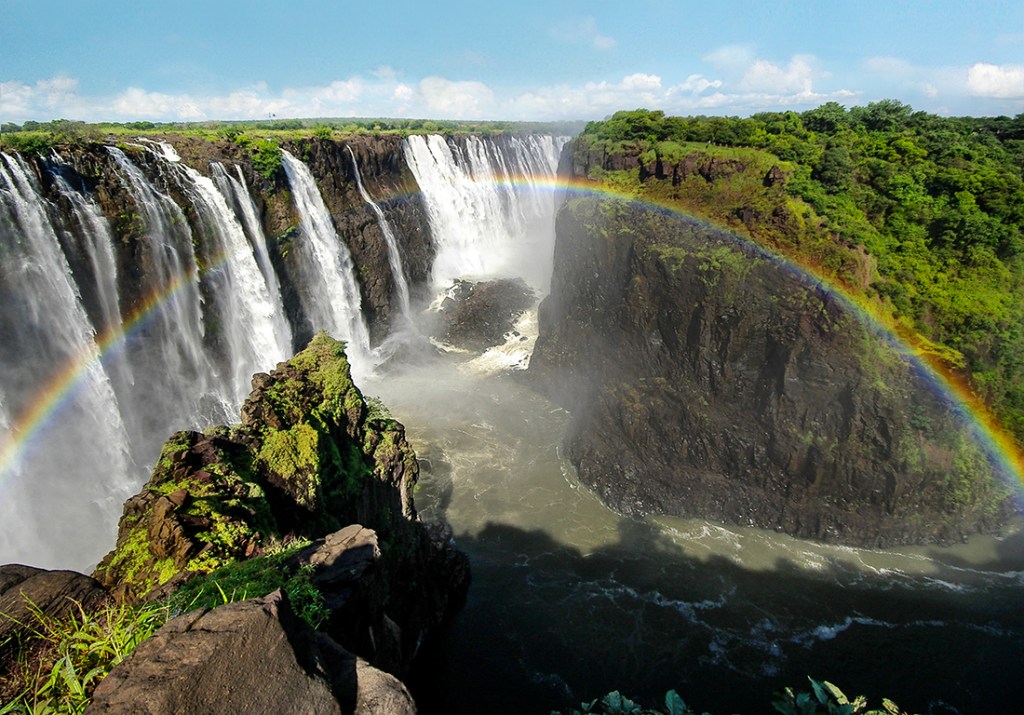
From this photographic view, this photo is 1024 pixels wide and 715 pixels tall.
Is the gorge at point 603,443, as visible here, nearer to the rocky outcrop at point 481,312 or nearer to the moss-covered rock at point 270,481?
the moss-covered rock at point 270,481

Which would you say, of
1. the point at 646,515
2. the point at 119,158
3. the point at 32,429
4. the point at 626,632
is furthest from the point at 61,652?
the point at 119,158

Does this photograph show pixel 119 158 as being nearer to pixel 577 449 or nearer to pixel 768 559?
pixel 577 449

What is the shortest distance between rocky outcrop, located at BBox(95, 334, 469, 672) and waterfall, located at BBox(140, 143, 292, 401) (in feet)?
34.8

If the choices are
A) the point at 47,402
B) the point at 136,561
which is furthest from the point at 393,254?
the point at 136,561

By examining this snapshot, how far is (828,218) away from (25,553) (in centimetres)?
3144

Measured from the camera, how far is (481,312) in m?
34.3

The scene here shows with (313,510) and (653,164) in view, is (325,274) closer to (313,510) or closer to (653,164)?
(653,164)

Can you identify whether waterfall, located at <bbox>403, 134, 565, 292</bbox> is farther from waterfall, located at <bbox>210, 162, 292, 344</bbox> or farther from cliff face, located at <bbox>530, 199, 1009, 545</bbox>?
cliff face, located at <bbox>530, 199, 1009, 545</bbox>

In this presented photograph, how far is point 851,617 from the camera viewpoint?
49.5 feet

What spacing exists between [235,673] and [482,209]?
44.2m

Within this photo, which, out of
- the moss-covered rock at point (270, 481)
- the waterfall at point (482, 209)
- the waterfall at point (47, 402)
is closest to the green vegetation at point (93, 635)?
the moss-covered rock at point (270, 481)

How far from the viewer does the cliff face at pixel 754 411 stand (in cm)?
1702

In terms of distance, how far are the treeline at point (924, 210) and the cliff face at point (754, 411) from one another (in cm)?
266

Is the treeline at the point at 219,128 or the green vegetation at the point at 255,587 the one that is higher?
the treeline at the point at 219,128
